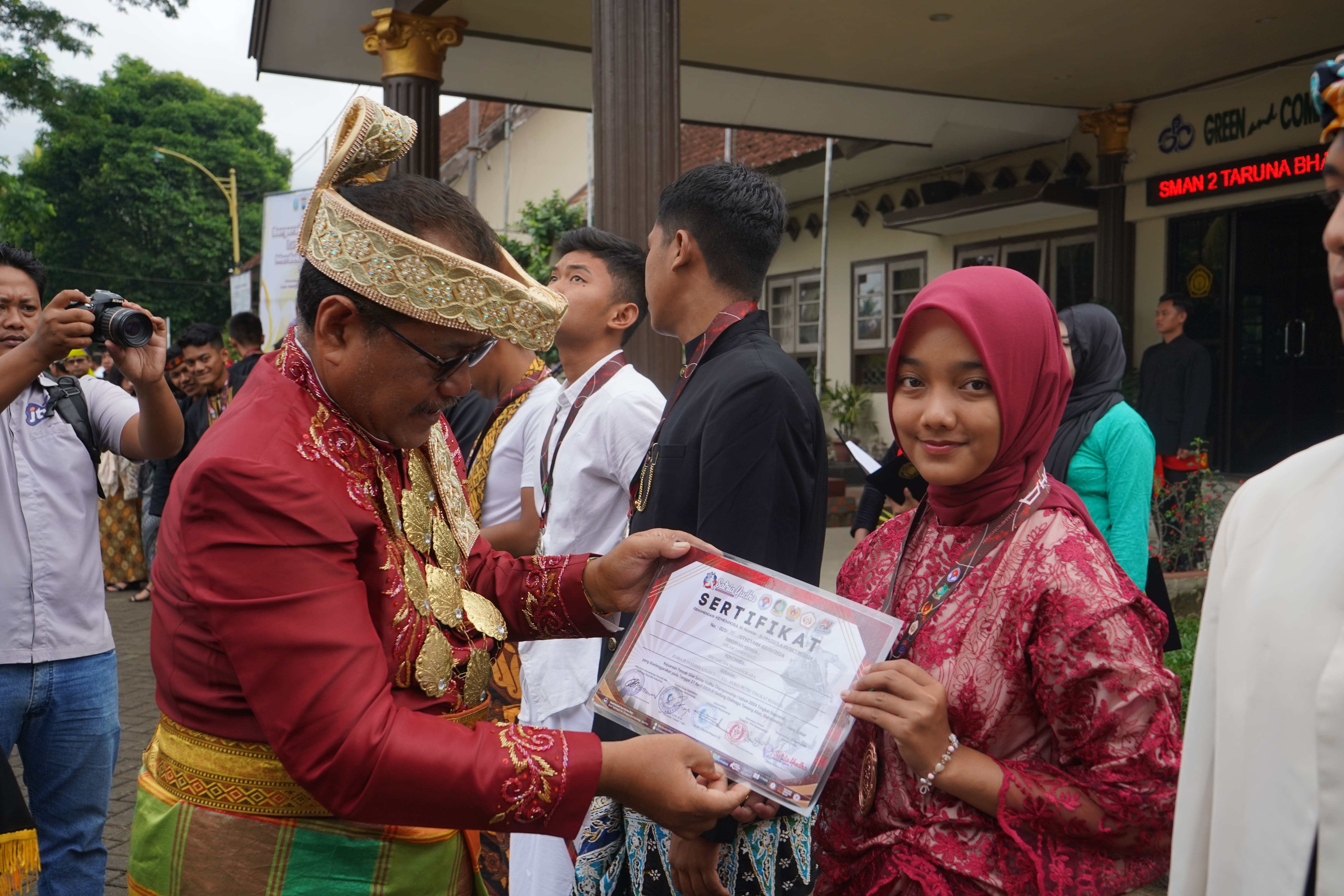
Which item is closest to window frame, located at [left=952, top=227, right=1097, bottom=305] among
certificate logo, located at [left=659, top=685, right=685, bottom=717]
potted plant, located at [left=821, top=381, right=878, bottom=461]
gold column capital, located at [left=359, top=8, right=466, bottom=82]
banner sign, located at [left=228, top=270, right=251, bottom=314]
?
potted plant, located at [left=821, top=381, right=878, bottom=461]

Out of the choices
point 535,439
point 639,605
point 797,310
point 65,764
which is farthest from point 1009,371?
point 797,310

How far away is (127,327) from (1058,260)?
1208 cm

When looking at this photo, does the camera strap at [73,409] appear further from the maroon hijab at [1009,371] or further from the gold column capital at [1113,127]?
the gold column capital at [1113,127]

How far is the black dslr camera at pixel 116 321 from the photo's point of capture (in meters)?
3.08

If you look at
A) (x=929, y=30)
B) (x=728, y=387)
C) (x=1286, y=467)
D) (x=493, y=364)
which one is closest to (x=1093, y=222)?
(x=929, y=30)

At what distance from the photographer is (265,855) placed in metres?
1.69

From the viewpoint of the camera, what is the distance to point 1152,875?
1.79 meters

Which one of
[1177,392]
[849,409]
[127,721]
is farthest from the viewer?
[849,409]

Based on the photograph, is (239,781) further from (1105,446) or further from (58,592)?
(1105,446)

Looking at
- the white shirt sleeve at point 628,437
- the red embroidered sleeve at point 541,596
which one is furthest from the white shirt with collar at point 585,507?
the red embroidered sleeve at point 541,596

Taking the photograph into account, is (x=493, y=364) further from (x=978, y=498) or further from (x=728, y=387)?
(x=978, y=498)

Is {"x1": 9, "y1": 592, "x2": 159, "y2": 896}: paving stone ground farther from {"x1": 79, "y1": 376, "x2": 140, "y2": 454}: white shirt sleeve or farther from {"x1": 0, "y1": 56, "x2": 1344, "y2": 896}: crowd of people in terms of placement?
{"x1": 0, "y1": 56, "x2": 1344, "y2": 896}: crowd of people

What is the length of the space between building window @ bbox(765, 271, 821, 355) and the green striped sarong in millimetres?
15319

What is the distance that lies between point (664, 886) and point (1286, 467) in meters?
1.82
